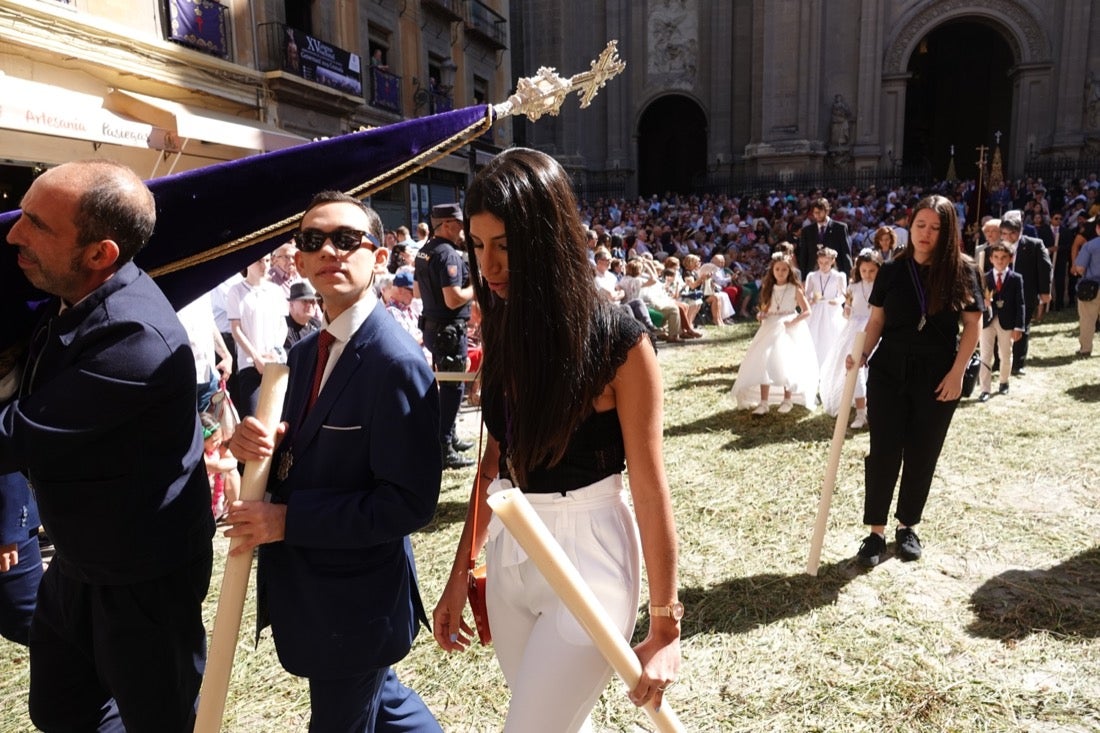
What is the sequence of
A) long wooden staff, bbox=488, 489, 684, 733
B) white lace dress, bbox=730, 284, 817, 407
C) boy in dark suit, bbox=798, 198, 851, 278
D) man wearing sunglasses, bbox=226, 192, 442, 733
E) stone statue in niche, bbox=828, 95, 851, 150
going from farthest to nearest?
1. stone statue in niche, bbox=828, 95, 851, 150
2. boy in dark suit, bbox=798, 198, 851, 278
3. white lace dress, bbox=730, 284, 817, 407
4. man wearing sunglasses, bbox=226, 192, 442, 733
5. long wooden staff, bbox=488, 489, 684, 733

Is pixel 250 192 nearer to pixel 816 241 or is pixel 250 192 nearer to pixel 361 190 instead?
pixel 361 190

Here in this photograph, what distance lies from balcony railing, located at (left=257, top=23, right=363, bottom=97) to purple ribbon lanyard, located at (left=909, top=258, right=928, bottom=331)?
16.2m

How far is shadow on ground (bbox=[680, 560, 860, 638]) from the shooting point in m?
3.84

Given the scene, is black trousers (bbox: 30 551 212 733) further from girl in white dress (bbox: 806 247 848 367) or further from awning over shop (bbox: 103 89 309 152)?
awning over shop (bbox: 103 89 309 152)

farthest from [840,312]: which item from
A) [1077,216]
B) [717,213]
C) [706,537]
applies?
[717,213]

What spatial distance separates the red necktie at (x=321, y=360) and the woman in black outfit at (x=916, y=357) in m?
3.26

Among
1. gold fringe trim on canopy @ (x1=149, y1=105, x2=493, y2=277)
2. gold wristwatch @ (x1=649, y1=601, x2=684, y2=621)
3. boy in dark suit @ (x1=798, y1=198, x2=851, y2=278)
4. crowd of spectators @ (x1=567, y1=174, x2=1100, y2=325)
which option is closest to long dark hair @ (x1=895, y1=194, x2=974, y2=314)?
gold fringe trim on canopy @ (x1=149, y1=105, x2=493, y2=277)

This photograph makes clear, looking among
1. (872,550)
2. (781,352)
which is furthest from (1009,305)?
(872,550)

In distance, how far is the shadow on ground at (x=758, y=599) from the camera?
384 cm

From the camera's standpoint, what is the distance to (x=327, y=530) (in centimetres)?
188

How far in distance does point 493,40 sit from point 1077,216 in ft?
63.1

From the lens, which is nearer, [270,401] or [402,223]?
[270,401]

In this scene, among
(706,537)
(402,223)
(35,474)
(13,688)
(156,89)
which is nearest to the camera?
(35,474)

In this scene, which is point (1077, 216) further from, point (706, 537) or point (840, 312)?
point (706, 537)
